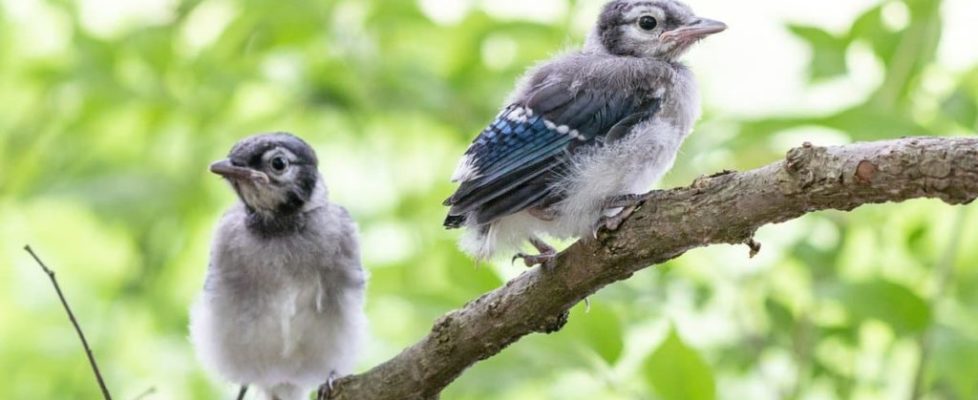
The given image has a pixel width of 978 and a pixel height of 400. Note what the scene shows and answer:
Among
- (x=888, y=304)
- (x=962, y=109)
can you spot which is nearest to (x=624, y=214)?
(x=888, y=304)

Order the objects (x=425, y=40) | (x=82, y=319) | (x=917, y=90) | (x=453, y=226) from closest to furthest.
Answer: (x=453, y=226)
(x=917, y=90)
(x=425, y=40)
(x=82, y=319)

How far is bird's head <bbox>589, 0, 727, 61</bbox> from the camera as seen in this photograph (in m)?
2.19

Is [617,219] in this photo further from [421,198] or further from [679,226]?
[421,198]

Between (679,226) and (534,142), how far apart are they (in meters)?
0.41

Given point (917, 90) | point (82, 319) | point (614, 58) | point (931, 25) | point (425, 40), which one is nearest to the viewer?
point (614, 58)

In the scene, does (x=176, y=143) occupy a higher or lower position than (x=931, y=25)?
higher

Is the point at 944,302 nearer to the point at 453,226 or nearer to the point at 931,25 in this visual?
the point at 931,25

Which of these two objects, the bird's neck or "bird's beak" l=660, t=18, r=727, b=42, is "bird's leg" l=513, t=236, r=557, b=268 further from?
the bird's neck

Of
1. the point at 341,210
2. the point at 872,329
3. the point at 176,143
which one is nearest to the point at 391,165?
the point at 341,210

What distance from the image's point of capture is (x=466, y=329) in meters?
1.82

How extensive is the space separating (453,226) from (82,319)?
8.54ft

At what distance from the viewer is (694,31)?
85.6 inches

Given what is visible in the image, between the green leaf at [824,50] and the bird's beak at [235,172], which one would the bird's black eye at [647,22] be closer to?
the green leaf at [824,50]

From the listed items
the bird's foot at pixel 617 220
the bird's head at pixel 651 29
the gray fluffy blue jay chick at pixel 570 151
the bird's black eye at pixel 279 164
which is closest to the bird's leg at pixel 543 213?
the gray fluffy blue jay chick at pixel 570 151
